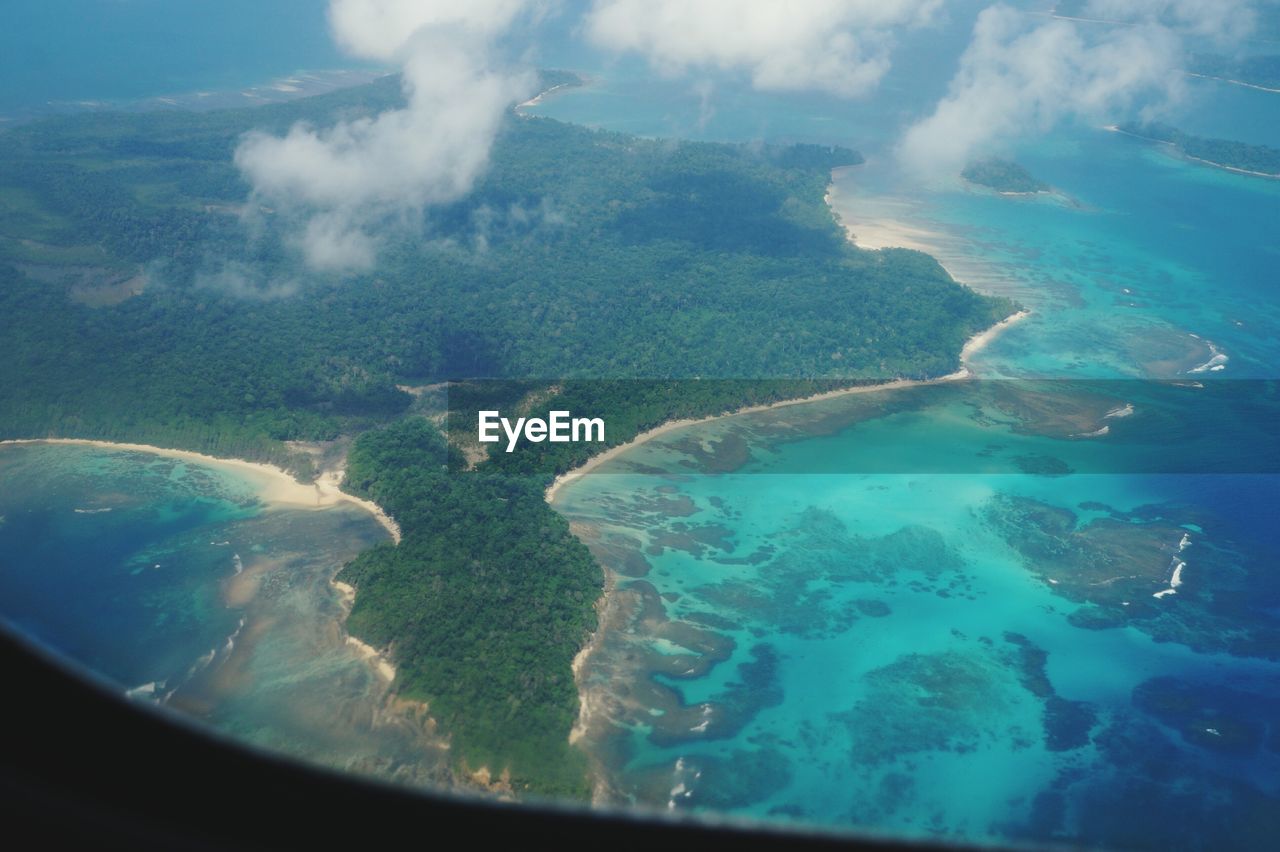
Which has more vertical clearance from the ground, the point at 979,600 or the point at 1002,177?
the point at 1002,177

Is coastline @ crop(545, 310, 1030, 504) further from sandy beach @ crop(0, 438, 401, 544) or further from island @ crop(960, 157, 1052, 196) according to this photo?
island @ crop(960, 157, 1052, 196)

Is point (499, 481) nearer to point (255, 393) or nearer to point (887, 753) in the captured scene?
point (255, 393)

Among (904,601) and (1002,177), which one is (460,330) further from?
(1002,177)

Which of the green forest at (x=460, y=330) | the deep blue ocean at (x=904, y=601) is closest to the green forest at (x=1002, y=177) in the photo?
the green forest at (x=460, y=330)

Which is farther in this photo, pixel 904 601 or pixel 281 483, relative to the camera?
pixel 281 483

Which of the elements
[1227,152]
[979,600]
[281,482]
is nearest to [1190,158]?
[1227,152]

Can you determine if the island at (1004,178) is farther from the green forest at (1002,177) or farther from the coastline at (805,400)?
the coastline at (805,400)

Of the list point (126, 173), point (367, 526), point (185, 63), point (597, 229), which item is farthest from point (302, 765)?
point (185, 63)
